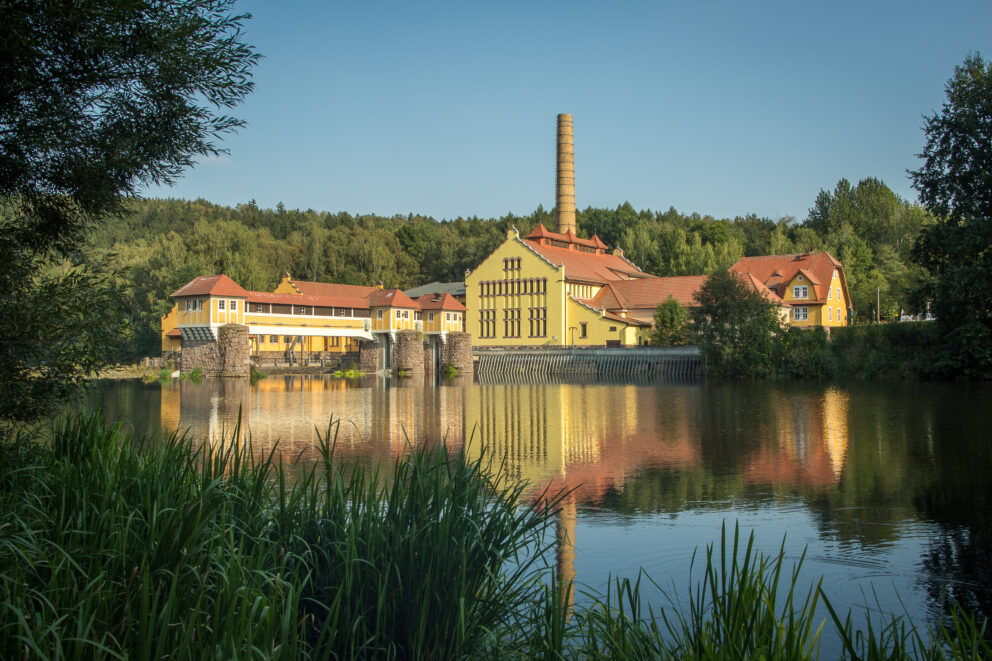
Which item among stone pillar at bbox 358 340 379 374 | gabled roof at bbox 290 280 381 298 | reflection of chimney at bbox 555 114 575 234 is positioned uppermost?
reflection of chimney at bbox 555 114 575 234

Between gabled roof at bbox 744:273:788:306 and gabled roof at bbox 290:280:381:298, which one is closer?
gabled roof at bbox 744:273:788:306

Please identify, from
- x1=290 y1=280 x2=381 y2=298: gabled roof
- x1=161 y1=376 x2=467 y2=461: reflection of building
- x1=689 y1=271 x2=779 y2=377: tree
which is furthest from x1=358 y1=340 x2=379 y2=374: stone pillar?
x1=689 y1=271 x2=779 y2=377: tree

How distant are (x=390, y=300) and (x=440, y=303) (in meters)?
6.82

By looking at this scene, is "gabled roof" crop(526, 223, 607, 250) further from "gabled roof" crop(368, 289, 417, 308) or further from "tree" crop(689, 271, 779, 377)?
"tree" crop(689, 271, 779, 377)

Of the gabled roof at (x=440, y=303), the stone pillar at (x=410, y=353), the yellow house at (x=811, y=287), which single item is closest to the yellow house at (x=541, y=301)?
the gabled roof at (x=440, y=303)

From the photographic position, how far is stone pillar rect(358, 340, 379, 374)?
210 feet

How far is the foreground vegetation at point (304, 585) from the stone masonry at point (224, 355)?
4840 centimetres

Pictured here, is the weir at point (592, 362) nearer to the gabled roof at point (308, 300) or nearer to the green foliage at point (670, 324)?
the green foliage at point (670, 324)

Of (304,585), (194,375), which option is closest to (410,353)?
(194,375)

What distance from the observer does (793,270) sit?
65500 millimetres

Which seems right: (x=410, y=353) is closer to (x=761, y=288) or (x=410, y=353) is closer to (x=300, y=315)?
(x=300, y=315)

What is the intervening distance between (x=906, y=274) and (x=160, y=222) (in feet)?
266

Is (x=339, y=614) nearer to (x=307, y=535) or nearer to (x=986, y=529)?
(x=307, y=535)

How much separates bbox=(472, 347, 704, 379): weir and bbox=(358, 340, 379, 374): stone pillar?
330 inches
